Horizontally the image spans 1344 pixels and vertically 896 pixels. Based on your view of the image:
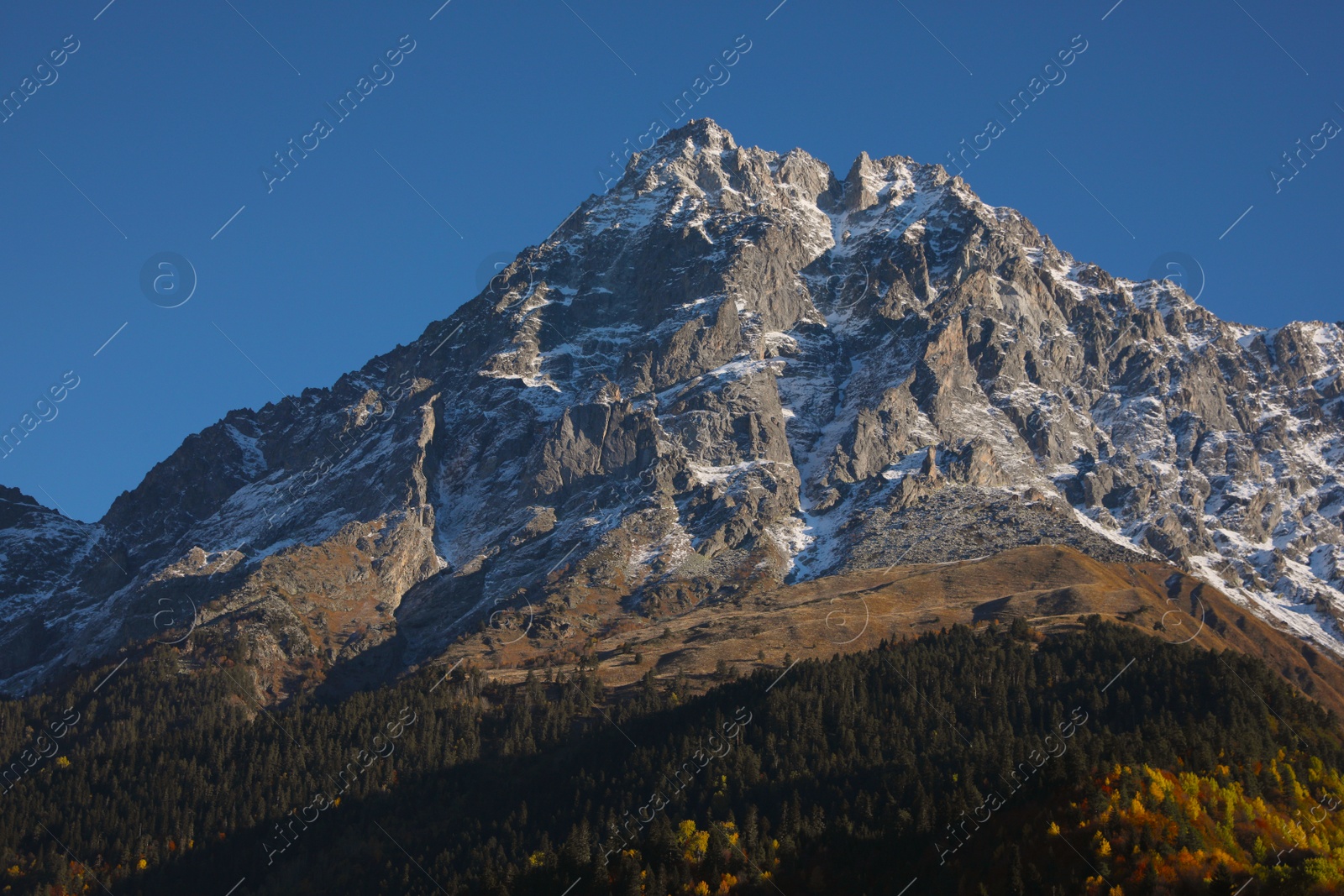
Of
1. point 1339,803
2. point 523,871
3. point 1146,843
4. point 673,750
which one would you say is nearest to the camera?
point 1146,843

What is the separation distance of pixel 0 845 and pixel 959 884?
13948 cm

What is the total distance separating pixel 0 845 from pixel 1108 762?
156 metres

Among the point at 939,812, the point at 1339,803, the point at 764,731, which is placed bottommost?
the point at 1339,803

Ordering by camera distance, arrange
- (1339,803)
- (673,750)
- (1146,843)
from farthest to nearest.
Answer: (673,750), (1339,803), (1146,843)

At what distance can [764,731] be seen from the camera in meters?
196

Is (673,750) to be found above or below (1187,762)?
above

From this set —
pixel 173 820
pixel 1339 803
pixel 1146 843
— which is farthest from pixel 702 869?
pixel 173 820

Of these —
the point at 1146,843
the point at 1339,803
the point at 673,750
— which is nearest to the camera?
the point at 1146,843

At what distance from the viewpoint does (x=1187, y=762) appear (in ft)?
515

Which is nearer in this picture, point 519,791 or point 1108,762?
point 1108,762

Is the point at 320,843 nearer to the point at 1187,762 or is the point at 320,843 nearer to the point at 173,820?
the point at 173,820

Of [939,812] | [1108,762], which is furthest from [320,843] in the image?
[1108,762]

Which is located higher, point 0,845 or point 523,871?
point 0,845

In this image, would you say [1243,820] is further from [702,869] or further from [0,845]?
[0,845]
